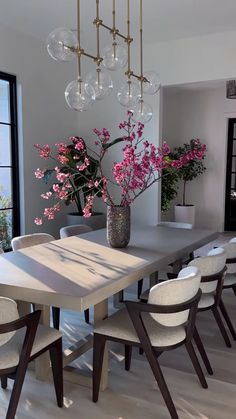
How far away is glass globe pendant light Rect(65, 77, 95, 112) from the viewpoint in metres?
3.01

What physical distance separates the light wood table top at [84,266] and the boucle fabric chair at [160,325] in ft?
0.77

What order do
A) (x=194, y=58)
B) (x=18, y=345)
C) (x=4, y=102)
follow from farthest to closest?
1. (x=194, y=58)
2. (x=4, y=102)
3. (x=18, y=345)

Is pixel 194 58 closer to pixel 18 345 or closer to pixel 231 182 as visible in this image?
pixel 231 182

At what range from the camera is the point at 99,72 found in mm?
3164

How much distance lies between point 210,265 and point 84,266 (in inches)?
32.2

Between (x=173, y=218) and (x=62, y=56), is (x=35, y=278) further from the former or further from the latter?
(x=173, y=218)

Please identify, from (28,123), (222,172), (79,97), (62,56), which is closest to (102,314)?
(79,97)

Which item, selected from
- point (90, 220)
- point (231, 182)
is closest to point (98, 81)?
point (90, 220)

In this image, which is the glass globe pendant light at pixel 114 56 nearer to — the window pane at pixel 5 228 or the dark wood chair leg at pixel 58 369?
the dark wood chair leg at pixel 58 369

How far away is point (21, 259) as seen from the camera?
271cm

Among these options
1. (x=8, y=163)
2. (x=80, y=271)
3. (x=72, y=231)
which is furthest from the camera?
(x=8, y=163)

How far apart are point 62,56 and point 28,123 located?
2713mm

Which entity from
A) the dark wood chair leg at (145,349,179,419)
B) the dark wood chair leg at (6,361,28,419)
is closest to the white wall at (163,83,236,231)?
the dark wood chair leg at (145,349,179,419)

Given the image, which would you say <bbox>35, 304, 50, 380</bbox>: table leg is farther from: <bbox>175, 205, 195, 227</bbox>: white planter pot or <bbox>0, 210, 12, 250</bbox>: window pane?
<bbox>175, 205, 195, 227</bbox>: white planter pot
